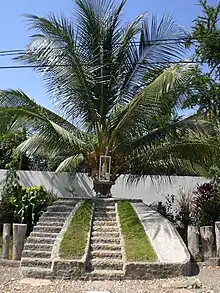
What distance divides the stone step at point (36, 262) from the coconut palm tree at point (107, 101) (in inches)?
133

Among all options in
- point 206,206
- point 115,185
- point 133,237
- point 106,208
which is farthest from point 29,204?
point 206,206

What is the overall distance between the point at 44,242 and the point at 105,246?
1.21 m

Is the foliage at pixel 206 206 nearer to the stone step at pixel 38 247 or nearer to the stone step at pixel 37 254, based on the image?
the stone step at pixel 38 247

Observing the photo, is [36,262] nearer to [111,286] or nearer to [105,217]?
[111,286]

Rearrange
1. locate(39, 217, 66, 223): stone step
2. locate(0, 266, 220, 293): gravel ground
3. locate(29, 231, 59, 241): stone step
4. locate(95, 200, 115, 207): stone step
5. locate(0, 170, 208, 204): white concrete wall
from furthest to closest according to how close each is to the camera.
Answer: locate(0, 170, 208, 204): white concrete wall → locate(95, 200, 115, 207): stone step → locate(39, 217, 66, 223): stone step → locate(29, 231, 59, 241): stone step → locate(0, 266, 220, 293): gravel ground

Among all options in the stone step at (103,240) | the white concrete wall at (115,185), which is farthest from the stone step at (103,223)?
the white concrete wall at (115,185)

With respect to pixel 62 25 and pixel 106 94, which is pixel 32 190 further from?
pixel 62 25

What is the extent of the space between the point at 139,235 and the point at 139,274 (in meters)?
1.29

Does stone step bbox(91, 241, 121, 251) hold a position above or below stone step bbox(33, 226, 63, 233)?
below

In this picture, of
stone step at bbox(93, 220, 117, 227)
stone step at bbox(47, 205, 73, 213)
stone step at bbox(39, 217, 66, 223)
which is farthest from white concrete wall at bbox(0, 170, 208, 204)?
stone step at bbox(93, 220, 117, 227)

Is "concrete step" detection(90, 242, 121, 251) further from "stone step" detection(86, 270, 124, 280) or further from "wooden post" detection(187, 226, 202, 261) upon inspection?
"wooden post" detection(187, 226, 202, 261)

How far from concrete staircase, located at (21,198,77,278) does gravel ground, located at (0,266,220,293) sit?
9.8 inches

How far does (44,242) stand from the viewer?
25.0 ft

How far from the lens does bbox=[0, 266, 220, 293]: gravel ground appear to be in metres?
5.98
